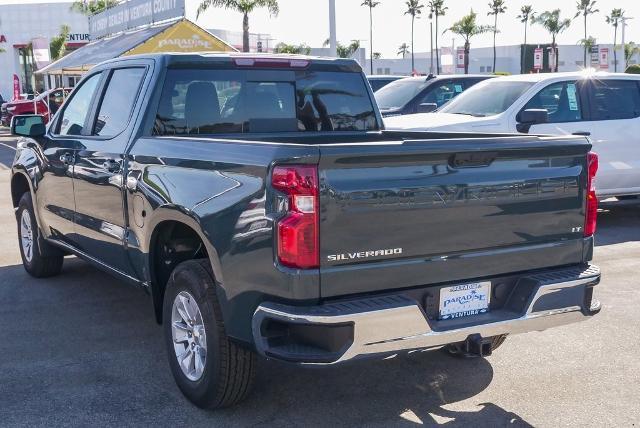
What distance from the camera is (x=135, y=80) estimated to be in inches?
214

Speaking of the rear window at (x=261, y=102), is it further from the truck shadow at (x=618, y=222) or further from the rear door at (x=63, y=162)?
the truck shadow at (x=618, y=222)

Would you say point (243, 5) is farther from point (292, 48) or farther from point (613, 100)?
point (292, 48)

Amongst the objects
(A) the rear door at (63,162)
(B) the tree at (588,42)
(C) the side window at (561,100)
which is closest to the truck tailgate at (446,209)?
(A) the rear door at (63,162)

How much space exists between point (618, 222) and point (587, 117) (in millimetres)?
1505

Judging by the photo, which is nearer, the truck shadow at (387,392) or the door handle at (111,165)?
the truck shadow at (387,392)

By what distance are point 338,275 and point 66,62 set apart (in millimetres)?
22369

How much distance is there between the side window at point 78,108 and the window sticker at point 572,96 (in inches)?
247

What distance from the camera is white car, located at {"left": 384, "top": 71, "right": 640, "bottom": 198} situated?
981 cm

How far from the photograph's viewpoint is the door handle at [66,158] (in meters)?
5.93

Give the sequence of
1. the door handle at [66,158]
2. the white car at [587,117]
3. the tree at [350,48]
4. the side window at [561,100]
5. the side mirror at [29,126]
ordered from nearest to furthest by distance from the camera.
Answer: the door handle at [66,158]
the side mirror at [29,126]
the white car at [587,117]
the side window at [561,100]
the tree at [350,48]

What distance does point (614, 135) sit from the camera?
9953 millimetres

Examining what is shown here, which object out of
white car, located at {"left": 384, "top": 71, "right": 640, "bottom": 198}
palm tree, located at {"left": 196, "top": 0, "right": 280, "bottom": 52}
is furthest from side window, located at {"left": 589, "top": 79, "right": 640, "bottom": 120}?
palm tree, located at {"left": 196, "top": 0, "right": 280, "bottom": 52}

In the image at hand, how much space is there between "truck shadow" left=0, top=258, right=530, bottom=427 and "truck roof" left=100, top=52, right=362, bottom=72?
1979 millimetres

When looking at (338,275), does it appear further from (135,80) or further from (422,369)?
(135,80)
